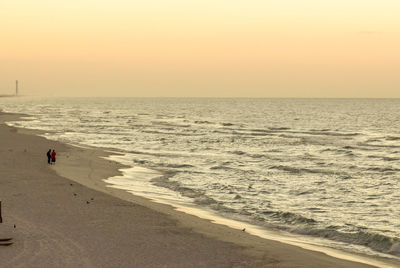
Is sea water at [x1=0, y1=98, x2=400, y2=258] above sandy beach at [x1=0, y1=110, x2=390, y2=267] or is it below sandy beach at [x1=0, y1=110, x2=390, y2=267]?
below

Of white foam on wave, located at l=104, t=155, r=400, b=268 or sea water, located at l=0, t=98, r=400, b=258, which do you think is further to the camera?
sea water, located at l=0, t=98, r=400, b=258

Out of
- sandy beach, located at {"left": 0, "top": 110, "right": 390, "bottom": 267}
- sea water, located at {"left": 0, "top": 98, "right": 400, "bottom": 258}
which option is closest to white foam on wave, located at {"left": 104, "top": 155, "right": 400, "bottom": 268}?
sea water, located at {"left": 0, "top": 98, "right": 400, "bottom": 258}

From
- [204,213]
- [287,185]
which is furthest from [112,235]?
[287,185]

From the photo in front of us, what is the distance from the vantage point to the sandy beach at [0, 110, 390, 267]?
15.3m

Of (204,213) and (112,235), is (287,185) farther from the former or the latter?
(112,235)

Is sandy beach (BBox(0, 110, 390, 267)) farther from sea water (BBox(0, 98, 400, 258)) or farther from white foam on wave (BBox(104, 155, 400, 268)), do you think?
sea water (BBox(0, 98, 400, 258))

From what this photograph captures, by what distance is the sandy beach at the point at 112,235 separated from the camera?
15.3 meters

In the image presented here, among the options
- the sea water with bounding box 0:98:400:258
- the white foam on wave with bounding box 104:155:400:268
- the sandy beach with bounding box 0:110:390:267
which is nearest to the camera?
the sandy beach with bounding box 0:110:390:267

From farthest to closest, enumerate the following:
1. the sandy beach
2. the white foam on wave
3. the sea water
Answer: the sea water
the white foam on wave
the sandy beach

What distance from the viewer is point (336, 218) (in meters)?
22.9

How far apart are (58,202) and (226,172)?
1614cm

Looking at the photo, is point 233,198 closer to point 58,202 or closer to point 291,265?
point 58,202

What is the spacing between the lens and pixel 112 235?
1791 centimetres

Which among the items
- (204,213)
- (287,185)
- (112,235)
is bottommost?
(287,185)
